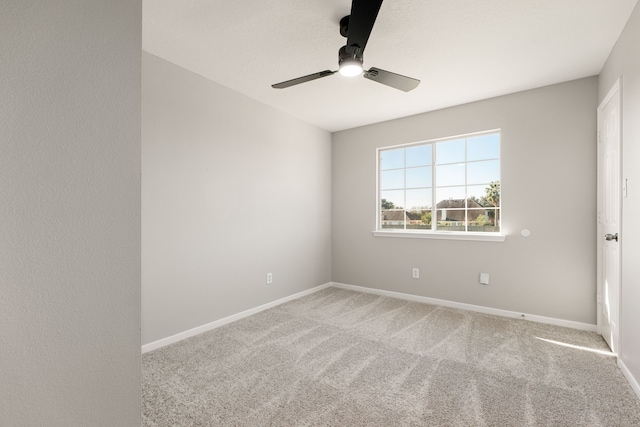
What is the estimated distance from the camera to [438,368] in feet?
7.18

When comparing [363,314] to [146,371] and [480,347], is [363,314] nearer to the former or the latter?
[480,347]

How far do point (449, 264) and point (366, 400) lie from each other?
2.29 meters

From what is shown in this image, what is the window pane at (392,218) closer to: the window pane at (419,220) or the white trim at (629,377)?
the window pane at (419,220)

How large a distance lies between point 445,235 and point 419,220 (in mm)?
437

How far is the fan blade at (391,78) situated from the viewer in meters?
2.06

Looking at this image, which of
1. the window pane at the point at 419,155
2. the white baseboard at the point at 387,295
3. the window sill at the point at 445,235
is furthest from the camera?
the window pane at the point at 419,155

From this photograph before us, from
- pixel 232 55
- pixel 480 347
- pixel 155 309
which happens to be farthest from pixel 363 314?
pixel 232 55

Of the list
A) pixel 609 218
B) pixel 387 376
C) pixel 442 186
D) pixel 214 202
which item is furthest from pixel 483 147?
pixel 214 202

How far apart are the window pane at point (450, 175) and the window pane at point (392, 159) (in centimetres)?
53

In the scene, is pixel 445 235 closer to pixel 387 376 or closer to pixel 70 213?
pixel 387 376

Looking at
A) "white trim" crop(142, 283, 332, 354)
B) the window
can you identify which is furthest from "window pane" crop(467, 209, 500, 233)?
"white trim" crop(142, 283, 332, 354)

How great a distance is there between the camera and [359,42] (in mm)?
1804

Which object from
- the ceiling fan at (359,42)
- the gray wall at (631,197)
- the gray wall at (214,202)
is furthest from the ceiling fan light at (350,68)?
the gray wall at (631,197)

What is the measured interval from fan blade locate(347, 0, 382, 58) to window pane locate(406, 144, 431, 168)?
2323 millimetres
